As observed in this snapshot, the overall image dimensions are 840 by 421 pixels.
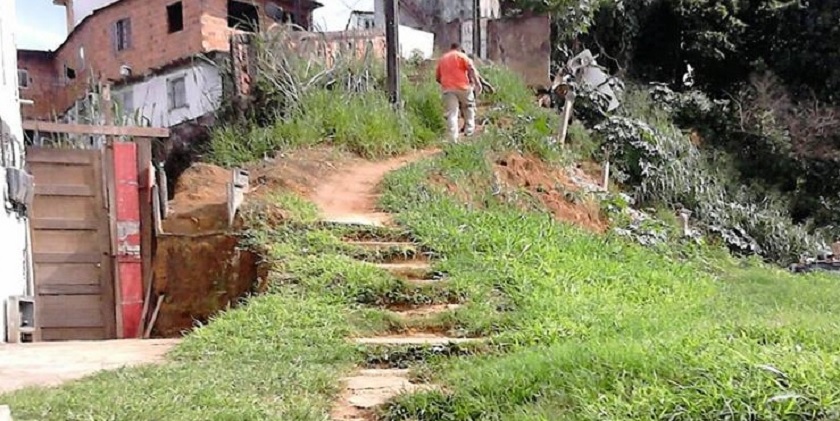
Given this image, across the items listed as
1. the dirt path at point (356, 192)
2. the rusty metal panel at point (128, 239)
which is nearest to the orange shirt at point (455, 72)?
the dirt path at point (356, 192)

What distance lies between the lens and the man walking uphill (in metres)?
9.88

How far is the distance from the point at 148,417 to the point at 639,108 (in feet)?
36.4

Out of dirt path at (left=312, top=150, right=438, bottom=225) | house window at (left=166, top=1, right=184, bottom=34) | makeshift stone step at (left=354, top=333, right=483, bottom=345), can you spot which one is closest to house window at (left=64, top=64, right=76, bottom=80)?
house window at (left=166, top=1, right=184, bottom=34)

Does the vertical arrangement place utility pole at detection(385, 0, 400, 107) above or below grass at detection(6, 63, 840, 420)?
above

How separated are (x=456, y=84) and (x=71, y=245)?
5.18 m

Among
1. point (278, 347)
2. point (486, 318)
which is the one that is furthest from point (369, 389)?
point (486, 318)

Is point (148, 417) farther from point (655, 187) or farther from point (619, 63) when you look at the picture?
point (619, 63)

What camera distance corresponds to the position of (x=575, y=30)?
14.1 metres

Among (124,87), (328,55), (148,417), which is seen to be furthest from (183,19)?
(148,417)

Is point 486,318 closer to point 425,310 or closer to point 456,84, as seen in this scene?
point 425,310

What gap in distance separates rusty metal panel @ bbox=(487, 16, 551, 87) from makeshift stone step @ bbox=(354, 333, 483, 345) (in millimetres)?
9662

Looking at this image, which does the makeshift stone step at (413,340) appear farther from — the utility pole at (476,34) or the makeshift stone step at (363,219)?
the utility pole at (476,34)

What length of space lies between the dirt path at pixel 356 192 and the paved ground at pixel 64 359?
2462 millimetres

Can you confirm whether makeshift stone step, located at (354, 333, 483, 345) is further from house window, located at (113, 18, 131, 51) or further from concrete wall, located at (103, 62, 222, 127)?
house window, located at (113, 18, 131, 51)
